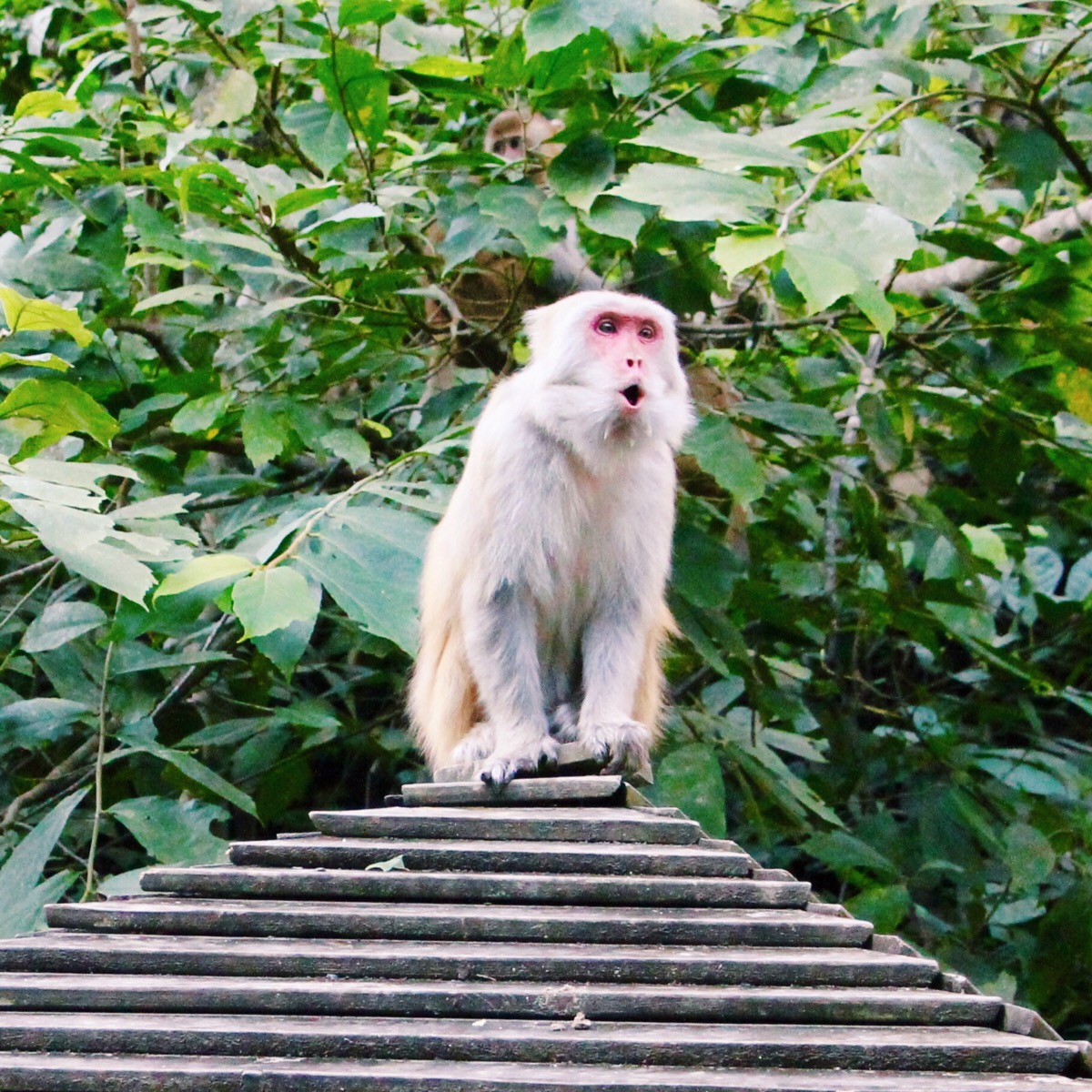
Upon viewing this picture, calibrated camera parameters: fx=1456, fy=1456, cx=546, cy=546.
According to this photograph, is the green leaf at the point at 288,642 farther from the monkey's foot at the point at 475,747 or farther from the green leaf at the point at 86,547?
the monkey's foot at the point at 475,747

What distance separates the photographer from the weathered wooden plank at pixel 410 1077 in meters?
2.10

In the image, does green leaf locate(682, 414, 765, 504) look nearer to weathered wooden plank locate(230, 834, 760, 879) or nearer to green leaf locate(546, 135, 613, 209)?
green leaf locate(546, 135, 613, 209)

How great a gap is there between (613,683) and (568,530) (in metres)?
0.50

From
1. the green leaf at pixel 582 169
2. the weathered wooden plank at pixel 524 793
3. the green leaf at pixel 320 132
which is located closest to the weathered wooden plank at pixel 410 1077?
the weathered wooden plank at pixel 524 793

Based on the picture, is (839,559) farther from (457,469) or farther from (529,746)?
(529,746)

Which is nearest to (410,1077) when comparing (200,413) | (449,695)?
(449,695)

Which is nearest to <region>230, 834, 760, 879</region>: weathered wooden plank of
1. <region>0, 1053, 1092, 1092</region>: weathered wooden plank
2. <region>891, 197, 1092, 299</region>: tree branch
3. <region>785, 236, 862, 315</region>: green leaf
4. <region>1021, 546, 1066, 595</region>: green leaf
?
<region>0, 1053, 1092, 1092</region>: weathered wooden plank

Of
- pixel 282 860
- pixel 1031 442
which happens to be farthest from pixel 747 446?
pixel 282 860

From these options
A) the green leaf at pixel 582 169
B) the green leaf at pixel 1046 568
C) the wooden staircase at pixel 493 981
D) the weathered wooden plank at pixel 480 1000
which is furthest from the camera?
the green leaf at pixel 1046 568

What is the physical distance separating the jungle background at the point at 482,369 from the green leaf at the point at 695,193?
0.03 feet

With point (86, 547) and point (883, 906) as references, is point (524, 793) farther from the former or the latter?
point (883, 906)

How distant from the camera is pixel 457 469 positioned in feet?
20.3

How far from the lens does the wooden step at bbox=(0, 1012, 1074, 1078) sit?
7.34 ft

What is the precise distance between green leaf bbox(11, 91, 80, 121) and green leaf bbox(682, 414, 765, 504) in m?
2.51
